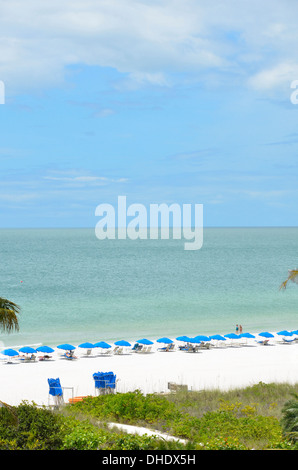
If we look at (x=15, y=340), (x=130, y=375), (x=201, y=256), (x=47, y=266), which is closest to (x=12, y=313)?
(x=130, y=375)

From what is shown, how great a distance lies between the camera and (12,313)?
39.4ft

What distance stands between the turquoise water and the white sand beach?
8739 mm

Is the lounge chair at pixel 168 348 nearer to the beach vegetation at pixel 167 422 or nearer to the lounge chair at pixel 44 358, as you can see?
the lounge chair at pixel 44 358

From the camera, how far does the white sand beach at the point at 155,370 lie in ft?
71.2

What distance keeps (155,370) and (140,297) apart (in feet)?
129

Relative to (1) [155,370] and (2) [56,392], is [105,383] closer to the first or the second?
(2) [56,392]

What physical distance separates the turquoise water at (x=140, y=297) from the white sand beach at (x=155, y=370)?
28.7ft

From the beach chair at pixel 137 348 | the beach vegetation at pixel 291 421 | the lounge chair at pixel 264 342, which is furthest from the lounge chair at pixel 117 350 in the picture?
the beach vegetation at pixel 291 421

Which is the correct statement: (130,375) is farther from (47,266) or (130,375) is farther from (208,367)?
(47,266)

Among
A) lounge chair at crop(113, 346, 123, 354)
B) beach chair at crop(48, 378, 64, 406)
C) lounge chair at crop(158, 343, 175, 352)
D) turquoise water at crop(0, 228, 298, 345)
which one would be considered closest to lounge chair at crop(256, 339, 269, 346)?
lounge chair at crop(158, 343, 175, 352)

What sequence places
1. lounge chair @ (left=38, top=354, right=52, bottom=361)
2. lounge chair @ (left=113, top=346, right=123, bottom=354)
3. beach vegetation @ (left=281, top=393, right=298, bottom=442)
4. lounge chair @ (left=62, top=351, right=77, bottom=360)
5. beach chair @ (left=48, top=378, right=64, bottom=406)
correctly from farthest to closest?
lounge chair @ (left=113, top=346, right=123, bottom=354) < lounge chair @ (left=62, top=351, right=77, bottom=360) < lounge chair @ (left=38, top=354, right=52, bottom=361) < beach chair @ (left=48, top=378, right=64, bottom=406) < beach vegetation @ (left=281, top=393, right=298, bottom=442)

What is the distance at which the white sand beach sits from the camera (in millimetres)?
21712

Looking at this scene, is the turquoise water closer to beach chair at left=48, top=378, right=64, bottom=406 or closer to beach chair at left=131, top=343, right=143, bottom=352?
beach chair at left=131, top=343, right=143, bottom=352
